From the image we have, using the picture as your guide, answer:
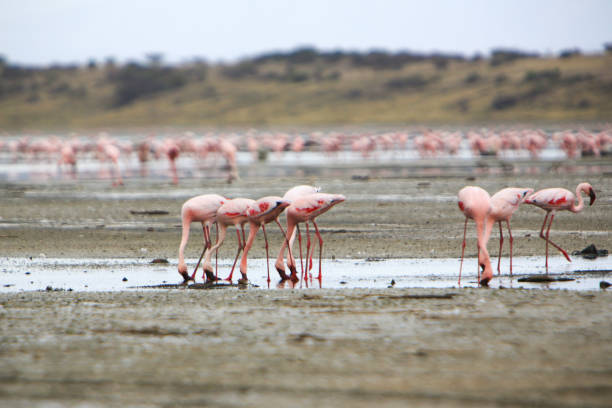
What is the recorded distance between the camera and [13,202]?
17.8 m

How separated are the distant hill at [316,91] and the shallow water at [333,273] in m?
56.9

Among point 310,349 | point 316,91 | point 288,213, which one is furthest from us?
point 316,91

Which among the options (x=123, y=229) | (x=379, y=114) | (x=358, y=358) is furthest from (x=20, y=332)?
(x=379, y=114)

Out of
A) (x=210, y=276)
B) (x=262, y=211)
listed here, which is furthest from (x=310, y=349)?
(x=262, y=211)

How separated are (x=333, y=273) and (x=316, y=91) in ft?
256

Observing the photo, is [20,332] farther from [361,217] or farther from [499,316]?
[361,217]

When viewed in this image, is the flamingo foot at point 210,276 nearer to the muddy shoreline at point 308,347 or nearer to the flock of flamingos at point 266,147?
the muddy shoreline at point 308,347

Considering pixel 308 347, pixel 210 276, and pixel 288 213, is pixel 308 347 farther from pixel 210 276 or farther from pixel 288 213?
pixel 288 213

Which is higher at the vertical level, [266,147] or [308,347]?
[266,147]

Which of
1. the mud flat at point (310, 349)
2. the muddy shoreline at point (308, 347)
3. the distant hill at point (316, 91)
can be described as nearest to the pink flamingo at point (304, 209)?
the muddy shoreline at point (308, 347)

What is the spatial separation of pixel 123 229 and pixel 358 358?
8539 millimetres

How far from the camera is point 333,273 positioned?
30.8 ft

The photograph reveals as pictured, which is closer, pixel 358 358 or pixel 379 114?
pixel 358 358

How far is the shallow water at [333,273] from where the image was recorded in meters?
8.46
